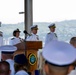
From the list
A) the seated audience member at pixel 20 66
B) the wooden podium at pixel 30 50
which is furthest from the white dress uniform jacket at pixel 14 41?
the seated audience member at pixel 20 66

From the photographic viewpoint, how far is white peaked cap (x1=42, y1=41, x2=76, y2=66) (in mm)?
1270

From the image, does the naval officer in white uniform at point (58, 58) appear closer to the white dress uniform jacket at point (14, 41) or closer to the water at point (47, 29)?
the white dress uniform jacket at point (14, 41)

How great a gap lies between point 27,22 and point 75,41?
6.08 metres

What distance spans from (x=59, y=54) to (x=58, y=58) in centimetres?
2

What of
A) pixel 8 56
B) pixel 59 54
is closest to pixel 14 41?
pixel 8 56

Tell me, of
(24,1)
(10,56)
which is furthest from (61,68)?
(24,1)

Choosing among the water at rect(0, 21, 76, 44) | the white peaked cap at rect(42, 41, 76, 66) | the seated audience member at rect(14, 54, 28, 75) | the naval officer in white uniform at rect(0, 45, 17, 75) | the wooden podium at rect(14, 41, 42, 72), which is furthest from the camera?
the water at rect(0, 21, 76, 44)

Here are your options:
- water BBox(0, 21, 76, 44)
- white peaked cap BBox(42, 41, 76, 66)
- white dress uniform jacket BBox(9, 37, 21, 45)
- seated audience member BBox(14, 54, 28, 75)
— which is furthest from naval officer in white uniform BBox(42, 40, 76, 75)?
water BBox(0, 21, 76, 44)

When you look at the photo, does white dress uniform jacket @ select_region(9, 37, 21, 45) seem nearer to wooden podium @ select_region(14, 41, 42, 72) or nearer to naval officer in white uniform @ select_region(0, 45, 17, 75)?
wooden podium @ select_region(14, 41, 42, 72)

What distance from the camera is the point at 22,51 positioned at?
5039mm

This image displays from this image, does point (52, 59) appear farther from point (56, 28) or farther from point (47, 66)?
point (56, 28)

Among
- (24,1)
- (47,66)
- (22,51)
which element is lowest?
(22,51)

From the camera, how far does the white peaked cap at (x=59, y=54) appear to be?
1270 millimetres

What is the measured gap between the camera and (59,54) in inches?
50.5
